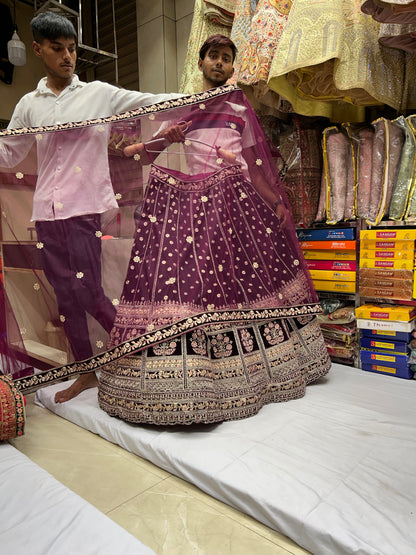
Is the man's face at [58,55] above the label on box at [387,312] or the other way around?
above

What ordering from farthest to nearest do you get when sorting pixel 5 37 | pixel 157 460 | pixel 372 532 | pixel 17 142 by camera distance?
pixel 5 37 → pixel 17 142 → pixel 157 460 → pixel 372 532

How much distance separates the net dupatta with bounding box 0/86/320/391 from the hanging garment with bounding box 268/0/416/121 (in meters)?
0.39

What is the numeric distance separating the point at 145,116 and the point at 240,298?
2.65ft

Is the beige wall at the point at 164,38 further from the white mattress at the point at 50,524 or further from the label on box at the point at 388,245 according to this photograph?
the white mattress at the point at 50,524

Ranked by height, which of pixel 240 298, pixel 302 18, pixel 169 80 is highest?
pixel 169 80

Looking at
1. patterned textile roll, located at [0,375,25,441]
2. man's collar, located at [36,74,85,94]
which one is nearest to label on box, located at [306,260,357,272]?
man's collar, located at [36,74,85,94]

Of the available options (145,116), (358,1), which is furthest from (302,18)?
(145,116)

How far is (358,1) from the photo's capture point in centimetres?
172

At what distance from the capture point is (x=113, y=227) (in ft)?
5.15

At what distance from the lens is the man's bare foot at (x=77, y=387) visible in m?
1.69

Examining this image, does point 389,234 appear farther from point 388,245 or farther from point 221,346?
point 221,346

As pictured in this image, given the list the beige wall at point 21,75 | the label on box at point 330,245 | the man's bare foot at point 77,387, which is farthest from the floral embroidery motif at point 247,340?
the beige wall at point 21,75

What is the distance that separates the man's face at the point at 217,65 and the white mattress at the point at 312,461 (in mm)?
1434

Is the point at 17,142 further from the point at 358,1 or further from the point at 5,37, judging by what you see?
the point at 5,37
